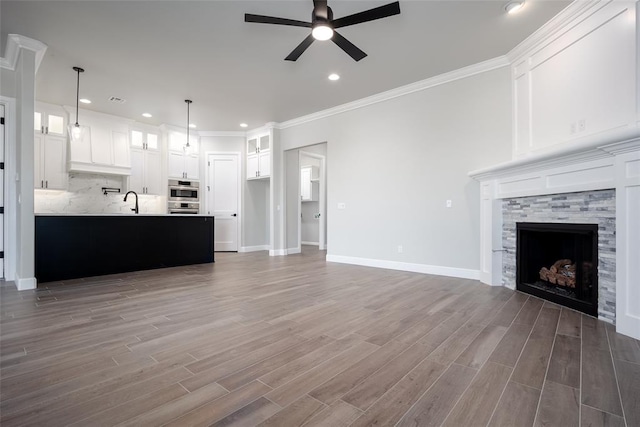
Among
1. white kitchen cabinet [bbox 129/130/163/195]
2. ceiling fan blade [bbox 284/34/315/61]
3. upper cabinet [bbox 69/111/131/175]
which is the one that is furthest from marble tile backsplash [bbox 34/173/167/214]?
ceiling fan blade [bbox 284/34/315/61]

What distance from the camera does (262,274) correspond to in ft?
14.9

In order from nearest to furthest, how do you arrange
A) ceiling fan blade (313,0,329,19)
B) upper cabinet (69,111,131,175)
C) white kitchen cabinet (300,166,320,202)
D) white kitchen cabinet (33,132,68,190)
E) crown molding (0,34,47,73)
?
ceiling fan blade (313,0,329,19), crown molding (0,34,47,73), white kitchen cabinet (33,132,68,190), upper cabinet (69,111,131,175), white kitchen cabinet (300,166,320,202)

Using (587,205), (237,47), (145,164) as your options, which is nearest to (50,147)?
(145,164)

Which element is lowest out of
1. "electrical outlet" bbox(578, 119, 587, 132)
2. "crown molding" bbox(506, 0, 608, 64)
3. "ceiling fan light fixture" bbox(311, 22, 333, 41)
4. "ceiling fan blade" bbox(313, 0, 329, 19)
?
"electrical outlet" bbox(578, 119, 587, 132)

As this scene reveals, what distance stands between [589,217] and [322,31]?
2816mm

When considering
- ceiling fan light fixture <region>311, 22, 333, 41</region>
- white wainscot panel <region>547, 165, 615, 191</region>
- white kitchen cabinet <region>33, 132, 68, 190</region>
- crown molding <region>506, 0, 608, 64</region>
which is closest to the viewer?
white wainscot panel <region>547, 165, 615, 191</region>

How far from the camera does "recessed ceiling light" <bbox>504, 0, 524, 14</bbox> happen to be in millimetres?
2891

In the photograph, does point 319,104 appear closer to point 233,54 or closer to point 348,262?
point 233,54

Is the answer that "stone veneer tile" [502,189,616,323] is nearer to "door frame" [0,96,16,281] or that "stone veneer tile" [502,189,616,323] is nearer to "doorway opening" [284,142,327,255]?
"doorway opening" [284,142,327,255]

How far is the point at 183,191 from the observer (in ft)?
23.7

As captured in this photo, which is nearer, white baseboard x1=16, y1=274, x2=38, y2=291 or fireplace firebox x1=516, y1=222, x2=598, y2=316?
fireplace firebox x1=516, y1=222, x2=598, y2=316

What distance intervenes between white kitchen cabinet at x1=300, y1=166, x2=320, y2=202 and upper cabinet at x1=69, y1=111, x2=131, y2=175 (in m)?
4.42

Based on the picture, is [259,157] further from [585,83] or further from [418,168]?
[585,83]

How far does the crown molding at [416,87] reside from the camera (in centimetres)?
398
